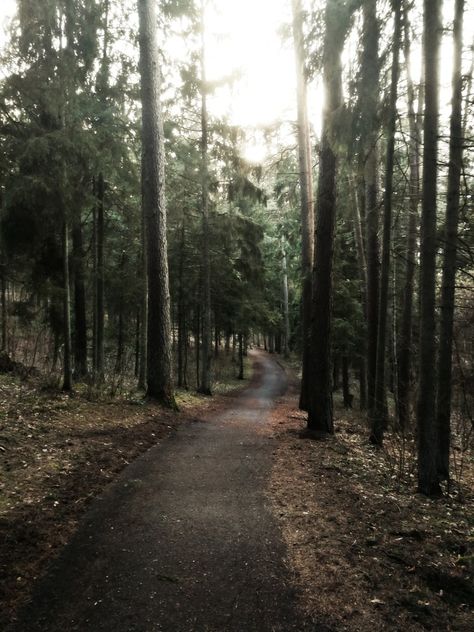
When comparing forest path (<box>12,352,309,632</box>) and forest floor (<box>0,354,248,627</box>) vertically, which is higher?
forest floor (<box>0,354,248,627</box>)

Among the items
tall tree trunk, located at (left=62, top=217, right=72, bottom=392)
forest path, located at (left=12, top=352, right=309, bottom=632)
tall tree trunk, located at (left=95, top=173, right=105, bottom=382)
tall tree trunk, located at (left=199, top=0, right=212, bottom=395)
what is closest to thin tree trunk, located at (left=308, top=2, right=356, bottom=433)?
forest path, located at (left=12, top=352, right=309, bottom=632)

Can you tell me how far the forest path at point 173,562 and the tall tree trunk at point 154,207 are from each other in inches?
166

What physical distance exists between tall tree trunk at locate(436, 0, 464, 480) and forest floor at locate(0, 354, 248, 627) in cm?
498

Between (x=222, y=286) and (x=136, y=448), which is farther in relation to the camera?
(x=222, y=286)

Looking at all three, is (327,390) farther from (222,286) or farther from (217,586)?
(222,286)

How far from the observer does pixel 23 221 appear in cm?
857

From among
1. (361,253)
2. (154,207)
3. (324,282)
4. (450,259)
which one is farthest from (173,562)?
(361,253)

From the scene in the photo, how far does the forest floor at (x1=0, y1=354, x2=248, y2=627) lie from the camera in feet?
11.9

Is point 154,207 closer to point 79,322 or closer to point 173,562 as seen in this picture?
point 79,322

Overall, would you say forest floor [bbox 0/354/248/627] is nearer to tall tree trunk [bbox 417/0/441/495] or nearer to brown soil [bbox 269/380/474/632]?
Result: brown soil [bbox 269/380/474/632]

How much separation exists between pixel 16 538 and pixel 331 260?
23.8 ft

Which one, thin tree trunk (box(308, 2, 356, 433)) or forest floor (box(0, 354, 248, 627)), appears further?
thin tree trunk (box(308, 2, 356, 433))

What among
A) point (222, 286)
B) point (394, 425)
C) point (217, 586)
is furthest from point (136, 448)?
point (222, 286)

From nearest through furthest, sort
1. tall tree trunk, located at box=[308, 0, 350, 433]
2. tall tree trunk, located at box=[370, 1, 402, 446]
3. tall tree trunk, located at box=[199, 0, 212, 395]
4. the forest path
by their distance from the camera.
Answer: the forest path
tall tree trunk, located at box=[370, 1, 402, 446]
tall tree trunk, located at box=[308, 0, 350, 433]
tall tree trunk, located at box=[199, 0, 212, 395]
